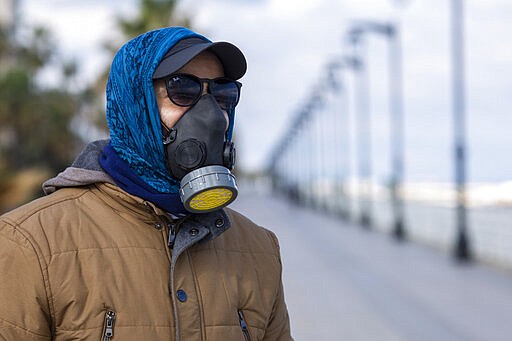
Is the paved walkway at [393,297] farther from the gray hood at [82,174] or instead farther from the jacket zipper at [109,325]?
the jacket zipper at [109,325]

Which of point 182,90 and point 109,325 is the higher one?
point 182,90

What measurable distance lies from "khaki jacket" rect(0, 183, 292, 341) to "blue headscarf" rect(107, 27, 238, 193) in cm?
8

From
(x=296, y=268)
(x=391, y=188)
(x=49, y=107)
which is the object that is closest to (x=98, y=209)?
(x=296, y=268)

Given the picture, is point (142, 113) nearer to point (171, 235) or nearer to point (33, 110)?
point (171, 235)

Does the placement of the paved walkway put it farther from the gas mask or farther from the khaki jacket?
the gas mask

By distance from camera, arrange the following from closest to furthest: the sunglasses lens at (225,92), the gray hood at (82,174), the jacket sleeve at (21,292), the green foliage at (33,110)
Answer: the jacket sleeve at (21,292), the gray hood at (82,174), the sunglasses lens at (225,92), the green foliage at (33,110)

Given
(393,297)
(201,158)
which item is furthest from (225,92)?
(393,297)

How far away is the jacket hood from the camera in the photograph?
1980 mm

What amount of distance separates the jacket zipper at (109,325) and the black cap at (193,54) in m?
0.57

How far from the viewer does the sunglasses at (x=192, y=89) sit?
2023mm

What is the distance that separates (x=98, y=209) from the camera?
1956mm

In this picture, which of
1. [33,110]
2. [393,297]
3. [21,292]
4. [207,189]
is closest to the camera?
[21,292]

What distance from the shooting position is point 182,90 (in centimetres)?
203

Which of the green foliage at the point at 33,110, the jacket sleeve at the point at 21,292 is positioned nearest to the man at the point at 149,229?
the jacket sleeve at the point at 21,292
